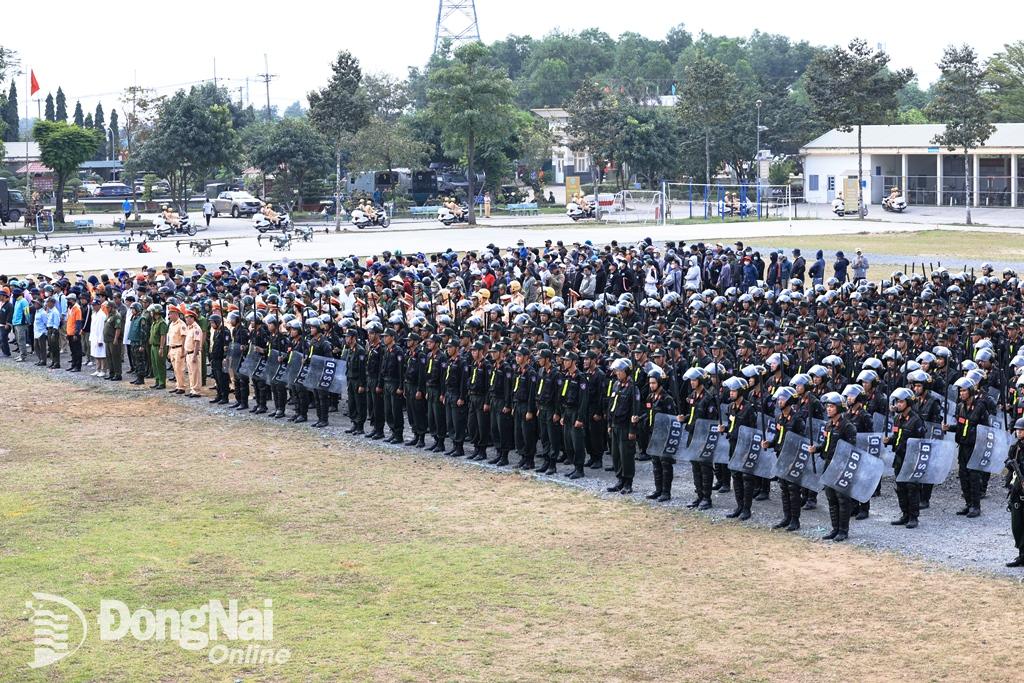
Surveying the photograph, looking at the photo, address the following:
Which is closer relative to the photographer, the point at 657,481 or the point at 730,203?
the point at 657,481

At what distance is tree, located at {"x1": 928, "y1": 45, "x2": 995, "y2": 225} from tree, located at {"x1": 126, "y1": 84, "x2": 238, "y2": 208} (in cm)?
3562

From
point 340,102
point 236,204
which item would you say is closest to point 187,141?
point 236,204

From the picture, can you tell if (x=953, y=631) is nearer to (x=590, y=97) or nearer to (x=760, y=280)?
(x=760, y=280)

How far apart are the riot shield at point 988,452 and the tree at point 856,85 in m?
51.7

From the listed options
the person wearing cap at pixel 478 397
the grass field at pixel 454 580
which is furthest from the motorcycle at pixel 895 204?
the grass field at pixel 454 580

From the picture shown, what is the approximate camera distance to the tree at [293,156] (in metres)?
73.4

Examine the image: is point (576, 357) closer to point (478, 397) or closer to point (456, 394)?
point (478, 397)

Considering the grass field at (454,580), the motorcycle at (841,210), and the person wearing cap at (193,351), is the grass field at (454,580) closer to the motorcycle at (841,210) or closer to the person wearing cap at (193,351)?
the person wearing cap at (193,351)

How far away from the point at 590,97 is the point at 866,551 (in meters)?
69.0

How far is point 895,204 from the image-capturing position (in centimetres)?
6631

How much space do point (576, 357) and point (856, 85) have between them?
52.1 metres

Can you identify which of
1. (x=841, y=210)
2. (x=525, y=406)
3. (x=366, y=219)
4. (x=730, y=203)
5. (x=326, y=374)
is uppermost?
(x=730, y=203)

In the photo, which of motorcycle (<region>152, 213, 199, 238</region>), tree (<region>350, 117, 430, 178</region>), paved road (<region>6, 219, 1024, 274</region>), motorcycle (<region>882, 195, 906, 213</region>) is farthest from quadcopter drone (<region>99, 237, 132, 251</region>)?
motorcycle (<region>882, 195, 906, 213</region>)

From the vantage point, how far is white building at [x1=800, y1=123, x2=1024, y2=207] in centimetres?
6719
